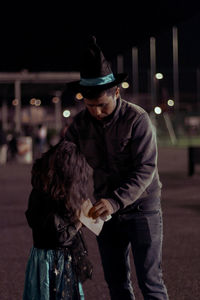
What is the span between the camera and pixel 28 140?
101 feet

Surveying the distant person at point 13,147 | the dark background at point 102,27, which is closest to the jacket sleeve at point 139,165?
the distant person at point 13,147

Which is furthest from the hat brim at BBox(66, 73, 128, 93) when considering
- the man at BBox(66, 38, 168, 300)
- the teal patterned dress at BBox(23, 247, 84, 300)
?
the teal patterned dress at BBox(23, 247, 84, 300)

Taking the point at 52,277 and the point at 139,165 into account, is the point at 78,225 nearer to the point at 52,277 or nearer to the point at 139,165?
the point at 52,277

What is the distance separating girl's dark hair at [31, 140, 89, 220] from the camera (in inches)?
157

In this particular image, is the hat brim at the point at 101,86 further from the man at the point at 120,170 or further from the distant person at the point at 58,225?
the distant person at the point at 58,225

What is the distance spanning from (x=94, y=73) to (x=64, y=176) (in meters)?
0.67

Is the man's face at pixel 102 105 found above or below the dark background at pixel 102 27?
below

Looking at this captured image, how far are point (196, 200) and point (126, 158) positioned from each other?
962 centimetres

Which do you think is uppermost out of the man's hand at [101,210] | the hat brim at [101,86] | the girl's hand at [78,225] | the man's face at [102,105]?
the hat brim at [101,86]

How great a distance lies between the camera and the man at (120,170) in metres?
4.30

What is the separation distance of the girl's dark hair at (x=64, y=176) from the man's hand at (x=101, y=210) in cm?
7

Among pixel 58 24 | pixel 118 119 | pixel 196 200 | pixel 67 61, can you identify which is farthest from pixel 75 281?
pixel 67 61

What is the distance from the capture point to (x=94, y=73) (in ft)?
14.1

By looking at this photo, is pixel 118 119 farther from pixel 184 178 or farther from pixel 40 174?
pixel 184 178
